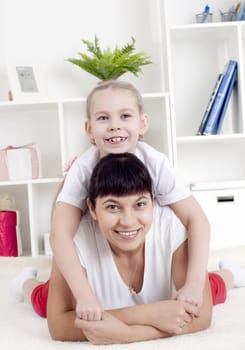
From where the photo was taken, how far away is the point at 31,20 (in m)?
3.03

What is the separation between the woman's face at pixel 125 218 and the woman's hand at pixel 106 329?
18cm

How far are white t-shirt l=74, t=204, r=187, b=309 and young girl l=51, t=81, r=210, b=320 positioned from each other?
4 cm

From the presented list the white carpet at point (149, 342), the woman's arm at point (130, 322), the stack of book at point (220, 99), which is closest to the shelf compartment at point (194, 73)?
the stack of book at point (220, 99)

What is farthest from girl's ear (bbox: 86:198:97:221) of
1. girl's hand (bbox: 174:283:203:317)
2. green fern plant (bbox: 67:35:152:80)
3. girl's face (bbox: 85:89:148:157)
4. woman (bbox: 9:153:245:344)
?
green fern plant (bbox: 67:35:152:80)

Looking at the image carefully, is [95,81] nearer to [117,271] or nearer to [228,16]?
[228,16]

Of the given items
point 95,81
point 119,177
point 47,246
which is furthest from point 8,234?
point 119,177

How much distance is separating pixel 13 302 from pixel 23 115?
1.44 m

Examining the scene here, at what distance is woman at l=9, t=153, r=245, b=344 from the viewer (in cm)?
123

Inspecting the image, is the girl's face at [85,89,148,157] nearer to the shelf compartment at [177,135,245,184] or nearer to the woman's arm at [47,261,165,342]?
the woman's arm at [47,261,165,342]

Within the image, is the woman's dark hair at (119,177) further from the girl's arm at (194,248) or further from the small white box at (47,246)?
the small white box at (47,246)

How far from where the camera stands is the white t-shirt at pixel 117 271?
1.40 metres

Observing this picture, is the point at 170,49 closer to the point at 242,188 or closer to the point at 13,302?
the point at 242,188

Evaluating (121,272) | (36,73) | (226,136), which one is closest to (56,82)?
(36,73)

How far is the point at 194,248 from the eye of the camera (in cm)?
135
